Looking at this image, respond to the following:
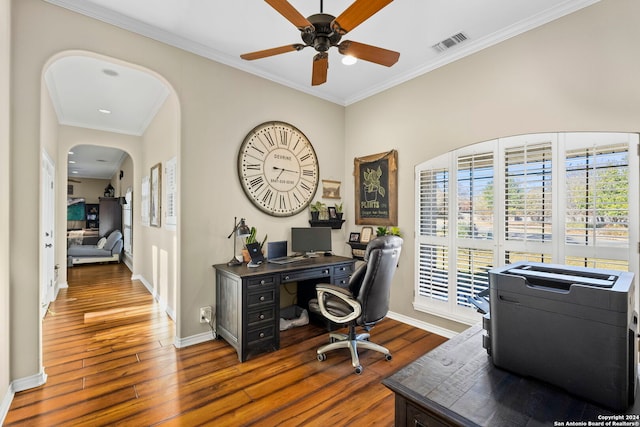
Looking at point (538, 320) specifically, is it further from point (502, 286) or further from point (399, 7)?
point (399, 7)

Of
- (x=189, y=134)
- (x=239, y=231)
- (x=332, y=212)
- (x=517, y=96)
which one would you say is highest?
(x=517, y=96)

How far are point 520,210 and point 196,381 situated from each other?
10.3 ft

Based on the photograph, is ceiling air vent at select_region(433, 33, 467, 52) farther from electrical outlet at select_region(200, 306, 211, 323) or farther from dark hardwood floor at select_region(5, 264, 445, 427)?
electrical outlet at select_region(200, 306, 211, 323)

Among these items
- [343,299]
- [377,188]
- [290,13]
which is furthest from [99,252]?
[290,13]

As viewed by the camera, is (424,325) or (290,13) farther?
(424,325)

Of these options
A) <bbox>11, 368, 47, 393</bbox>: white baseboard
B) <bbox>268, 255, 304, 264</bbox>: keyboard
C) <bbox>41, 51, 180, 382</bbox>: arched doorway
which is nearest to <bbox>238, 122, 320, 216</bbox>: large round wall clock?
<bbox>268, 255, 304, 264</bbox>: keyboard

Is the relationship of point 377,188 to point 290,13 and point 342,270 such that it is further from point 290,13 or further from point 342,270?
point 290,13

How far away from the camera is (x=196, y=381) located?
240cm

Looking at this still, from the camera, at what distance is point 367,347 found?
2.81m

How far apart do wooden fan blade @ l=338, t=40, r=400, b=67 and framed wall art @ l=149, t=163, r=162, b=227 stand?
346cm

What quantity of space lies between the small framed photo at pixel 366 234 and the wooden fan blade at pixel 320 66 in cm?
210

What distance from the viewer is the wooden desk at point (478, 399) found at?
2.74ft

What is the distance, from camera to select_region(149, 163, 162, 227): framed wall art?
4453mm

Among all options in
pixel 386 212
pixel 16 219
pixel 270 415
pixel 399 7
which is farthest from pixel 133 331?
pixel 399 7
